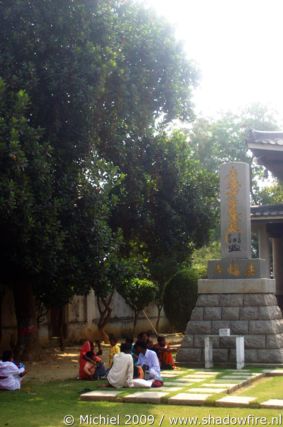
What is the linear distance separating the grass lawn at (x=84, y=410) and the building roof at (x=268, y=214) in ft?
20.6

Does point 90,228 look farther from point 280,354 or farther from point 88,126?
point 280,354

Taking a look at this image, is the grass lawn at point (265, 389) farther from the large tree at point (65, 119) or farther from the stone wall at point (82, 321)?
the stone wall at point (82, 321)

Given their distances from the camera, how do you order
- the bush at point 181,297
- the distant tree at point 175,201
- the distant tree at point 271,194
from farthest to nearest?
the distant tree at point 271,194
the bush at point 181,297
the distant tree at point 175,201

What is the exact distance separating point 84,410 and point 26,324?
7261 mm

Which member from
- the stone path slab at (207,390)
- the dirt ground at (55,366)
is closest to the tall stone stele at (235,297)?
the dirt ground at (55,366)

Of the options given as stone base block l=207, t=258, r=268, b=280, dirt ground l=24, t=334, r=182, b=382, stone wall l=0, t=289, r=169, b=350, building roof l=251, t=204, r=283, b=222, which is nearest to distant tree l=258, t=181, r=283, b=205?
stone wall l=0, t=289, r=169, b=350

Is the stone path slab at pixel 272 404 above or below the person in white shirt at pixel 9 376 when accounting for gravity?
below

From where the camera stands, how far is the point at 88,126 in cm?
1323

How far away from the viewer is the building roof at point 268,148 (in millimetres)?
15602

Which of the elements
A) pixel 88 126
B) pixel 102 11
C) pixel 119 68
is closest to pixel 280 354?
pixel 88 126

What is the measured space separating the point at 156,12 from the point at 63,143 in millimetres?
5151

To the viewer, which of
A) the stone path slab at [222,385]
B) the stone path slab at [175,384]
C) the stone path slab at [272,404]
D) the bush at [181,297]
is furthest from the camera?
the bush at [181,297]

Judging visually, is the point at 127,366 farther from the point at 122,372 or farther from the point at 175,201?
the point at 175,201

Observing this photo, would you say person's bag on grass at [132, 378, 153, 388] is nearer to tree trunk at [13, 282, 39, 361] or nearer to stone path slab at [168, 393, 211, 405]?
stone path slab at [168, 393, 211, 405]
